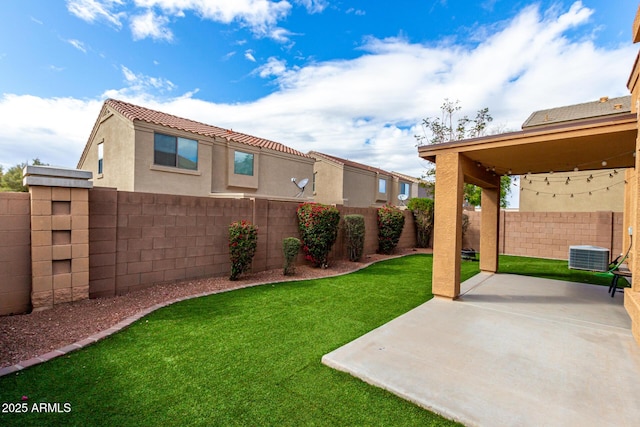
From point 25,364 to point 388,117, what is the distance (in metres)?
20.6

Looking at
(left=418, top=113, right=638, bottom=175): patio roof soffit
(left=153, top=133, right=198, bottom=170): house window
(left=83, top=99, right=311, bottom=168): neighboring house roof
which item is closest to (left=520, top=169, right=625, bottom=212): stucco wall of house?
(left=418, top=113, right=638, bottom=175): patio roof soffit

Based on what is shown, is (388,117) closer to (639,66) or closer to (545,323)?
(639,66)

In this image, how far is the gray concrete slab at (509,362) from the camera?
8.71ft

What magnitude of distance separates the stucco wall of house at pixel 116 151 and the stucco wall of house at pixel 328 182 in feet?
43.8

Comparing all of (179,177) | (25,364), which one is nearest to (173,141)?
(179,177)

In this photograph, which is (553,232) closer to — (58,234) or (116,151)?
(58,234)

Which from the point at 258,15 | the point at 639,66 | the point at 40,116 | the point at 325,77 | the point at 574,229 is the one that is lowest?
the point at 574,229

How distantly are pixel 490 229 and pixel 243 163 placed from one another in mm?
12318

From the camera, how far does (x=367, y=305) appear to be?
5.72 meters

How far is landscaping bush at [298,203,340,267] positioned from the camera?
8.98 meters

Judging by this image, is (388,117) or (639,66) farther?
(388,117)

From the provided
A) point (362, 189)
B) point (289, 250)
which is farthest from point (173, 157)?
point (362, 189)

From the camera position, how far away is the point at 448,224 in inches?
239

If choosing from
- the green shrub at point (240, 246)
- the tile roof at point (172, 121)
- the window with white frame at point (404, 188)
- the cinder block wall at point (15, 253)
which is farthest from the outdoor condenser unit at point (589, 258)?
the window with white frame at point (404, 188)
